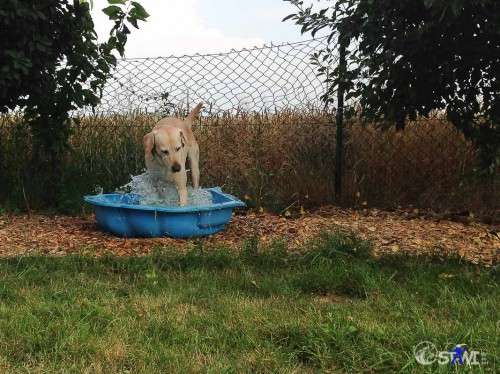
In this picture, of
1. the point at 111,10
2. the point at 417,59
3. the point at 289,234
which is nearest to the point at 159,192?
the point at 289,234

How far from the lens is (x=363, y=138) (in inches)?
270

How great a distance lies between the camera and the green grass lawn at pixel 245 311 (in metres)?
2.46

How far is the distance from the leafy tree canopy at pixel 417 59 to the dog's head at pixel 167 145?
5.28 feet

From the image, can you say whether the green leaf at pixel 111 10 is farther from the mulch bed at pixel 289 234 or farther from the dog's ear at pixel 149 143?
the mulch bed at pixel 289 234

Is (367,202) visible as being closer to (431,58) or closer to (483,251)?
(483,251)

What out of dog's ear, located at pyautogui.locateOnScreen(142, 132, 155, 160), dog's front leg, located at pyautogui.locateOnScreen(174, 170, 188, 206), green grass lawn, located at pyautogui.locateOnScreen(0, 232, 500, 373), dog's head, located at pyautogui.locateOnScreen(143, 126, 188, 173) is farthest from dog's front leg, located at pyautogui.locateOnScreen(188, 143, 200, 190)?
green grass lawn, located at pyautogui.locateOnScreen(0, 232, 500, 373)

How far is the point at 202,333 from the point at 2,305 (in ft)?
3.86

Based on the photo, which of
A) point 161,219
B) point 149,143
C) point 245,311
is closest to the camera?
point 245,311

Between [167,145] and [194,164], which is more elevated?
[167,145]

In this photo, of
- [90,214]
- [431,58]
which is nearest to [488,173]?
[431,58]

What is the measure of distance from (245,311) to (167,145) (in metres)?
2.47

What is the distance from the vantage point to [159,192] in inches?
227

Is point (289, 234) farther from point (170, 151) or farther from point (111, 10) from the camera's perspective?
point (111, 10)

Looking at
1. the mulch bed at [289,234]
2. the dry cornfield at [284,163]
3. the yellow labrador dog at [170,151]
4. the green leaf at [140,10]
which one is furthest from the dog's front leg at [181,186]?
the green leaf at [140,10]
